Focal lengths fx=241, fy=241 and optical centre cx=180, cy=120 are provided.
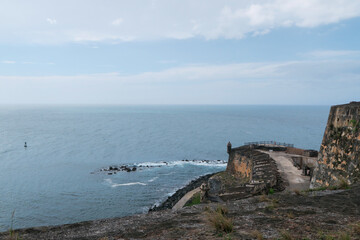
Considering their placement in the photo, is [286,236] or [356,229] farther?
[356,229]

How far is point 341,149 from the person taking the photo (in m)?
14.9

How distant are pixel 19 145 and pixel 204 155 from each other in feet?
185

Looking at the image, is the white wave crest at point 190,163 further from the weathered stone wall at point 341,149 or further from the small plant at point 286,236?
the small plant at point 286,236

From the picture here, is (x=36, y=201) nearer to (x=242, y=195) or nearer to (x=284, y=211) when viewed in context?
(x=242, y=195)

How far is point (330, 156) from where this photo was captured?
51.7 ft


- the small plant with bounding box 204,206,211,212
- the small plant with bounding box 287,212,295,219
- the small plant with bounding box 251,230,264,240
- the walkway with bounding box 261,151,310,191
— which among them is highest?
the small plant with bounding box 251,230,264,240

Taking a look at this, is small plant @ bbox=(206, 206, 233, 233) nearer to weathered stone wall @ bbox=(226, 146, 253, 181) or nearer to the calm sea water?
weathered stone wall @ bbox=(226, 146, 253, 181)

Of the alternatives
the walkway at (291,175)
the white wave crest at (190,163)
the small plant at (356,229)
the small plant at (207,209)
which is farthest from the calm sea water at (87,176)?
the small plant at (356,229)

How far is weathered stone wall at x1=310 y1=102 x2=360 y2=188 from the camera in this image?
13617mm

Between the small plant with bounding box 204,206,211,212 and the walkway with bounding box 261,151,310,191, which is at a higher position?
the small plant with bounding box 204,206,211,212

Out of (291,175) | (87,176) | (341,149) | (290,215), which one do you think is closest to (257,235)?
(290,215)

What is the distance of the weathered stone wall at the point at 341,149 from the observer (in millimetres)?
13617

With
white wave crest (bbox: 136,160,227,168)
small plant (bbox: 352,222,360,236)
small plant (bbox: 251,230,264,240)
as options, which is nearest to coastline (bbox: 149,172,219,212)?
white wave crest (bbox: 136,160,227,168)

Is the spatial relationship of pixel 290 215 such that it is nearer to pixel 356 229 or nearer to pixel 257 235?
pixel 356 229
